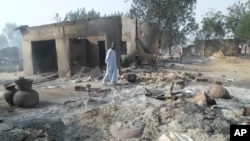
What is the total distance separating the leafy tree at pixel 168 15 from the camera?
33562 millimetres

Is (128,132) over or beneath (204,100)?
beneath

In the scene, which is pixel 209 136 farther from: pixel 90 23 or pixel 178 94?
pixel 90 23

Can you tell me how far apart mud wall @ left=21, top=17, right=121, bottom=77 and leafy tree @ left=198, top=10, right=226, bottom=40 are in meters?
25.3

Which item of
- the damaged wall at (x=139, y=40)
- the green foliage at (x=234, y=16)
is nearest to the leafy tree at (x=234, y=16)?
the green foliage at (x=234, y=16)

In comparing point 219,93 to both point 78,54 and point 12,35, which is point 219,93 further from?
point 12,35

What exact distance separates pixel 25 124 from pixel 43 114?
0.95 meters

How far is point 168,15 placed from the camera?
33000 mm

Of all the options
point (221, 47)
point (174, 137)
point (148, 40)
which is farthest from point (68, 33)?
point (221, 47)

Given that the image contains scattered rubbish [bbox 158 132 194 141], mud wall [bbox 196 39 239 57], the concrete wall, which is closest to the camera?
scattered rubbish [bbox 158 132 194 141]

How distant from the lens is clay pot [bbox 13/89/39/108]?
839 centimetres

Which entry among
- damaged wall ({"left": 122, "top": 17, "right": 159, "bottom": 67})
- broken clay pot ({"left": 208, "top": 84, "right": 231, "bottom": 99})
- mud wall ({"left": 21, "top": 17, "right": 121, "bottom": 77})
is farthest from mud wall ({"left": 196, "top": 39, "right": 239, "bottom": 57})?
broken clay pot ({"left": 208, "top": 84, "right": 231, "bottom": 99})

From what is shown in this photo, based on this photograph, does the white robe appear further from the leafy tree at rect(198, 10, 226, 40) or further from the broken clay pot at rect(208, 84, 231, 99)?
the leafy tree at rect(198, 10, 226, 40)

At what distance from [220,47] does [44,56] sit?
23232 millimetres

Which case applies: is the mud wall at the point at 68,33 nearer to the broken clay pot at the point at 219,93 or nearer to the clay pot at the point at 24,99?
the broken clay pot at the point at 219,93
